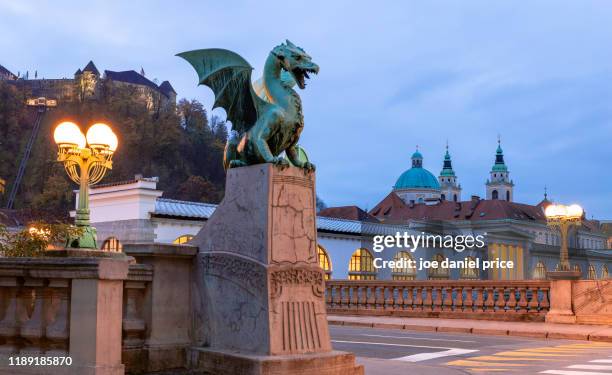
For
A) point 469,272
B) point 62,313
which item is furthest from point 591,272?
point 62,313

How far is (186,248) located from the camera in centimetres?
818

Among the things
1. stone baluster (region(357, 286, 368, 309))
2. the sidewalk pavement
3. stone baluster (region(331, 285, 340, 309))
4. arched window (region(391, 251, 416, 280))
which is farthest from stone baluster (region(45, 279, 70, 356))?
arched window (region(391, 251, 416, 280))

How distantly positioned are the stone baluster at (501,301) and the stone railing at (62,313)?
51.8 ft

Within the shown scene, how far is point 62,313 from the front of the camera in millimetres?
6629

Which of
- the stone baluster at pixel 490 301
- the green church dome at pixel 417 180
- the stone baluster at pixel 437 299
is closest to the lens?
the stone baluster at pixel 490 301

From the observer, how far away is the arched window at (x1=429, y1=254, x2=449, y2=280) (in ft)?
206

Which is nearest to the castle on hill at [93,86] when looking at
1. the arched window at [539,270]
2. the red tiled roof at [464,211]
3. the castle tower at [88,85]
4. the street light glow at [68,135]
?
the castle tower at [88,85]

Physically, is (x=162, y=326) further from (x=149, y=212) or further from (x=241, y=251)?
(x=149, y=212)

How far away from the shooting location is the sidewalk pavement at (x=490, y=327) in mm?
16406

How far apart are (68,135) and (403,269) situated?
4453cm

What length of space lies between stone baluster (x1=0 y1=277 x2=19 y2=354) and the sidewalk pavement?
12.5 m

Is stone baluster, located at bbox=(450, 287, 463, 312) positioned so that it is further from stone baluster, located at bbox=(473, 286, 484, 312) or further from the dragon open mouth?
the dragon open mouth

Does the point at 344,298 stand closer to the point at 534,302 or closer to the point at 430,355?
the point at 534,302

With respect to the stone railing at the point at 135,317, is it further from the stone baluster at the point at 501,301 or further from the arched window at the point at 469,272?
the arched window at the point at 469,272
